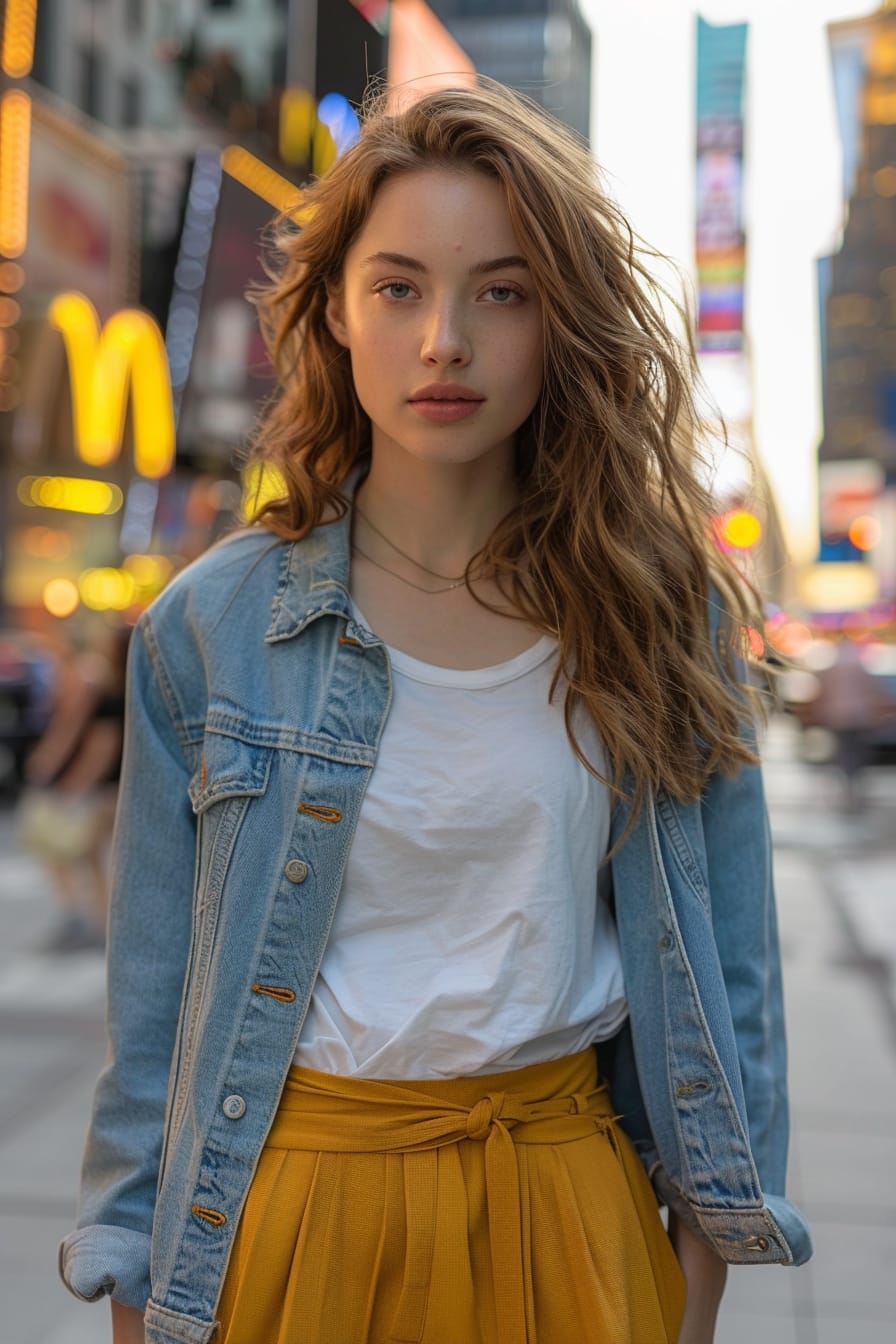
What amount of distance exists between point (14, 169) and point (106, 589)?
18.2ft

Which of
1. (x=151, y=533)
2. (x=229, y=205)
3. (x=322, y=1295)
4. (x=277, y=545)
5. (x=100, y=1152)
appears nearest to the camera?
(x=322, y=1295)

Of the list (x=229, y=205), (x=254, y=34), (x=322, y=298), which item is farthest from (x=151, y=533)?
(x=322, y=298)

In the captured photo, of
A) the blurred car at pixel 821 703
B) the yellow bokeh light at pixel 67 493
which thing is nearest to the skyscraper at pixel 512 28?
the blurred car at pixel 821 703

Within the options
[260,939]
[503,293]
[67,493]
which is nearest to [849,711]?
[503,293]

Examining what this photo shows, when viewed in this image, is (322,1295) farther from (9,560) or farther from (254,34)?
(254,34)

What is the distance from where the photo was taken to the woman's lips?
1768mm

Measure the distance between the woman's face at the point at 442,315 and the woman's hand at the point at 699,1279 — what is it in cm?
105

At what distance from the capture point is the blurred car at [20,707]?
13.1m

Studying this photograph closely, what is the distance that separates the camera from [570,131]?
2033 mm

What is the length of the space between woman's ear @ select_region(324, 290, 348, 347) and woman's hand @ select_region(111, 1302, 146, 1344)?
1243 millimetres

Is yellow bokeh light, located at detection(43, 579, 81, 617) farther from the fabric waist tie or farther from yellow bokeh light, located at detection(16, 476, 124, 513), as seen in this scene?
the fabric waist tie

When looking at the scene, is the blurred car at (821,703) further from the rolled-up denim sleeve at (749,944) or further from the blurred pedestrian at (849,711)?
the rolled-up denim sleeve at (749,944)

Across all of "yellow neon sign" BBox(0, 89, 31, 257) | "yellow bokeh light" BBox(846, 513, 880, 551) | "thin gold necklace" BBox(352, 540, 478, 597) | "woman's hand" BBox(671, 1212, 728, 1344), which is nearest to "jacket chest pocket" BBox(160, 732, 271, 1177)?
"thin gold necklace" BBox(352, 540, 478, 597)

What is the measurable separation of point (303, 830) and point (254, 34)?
2216 centimetres
